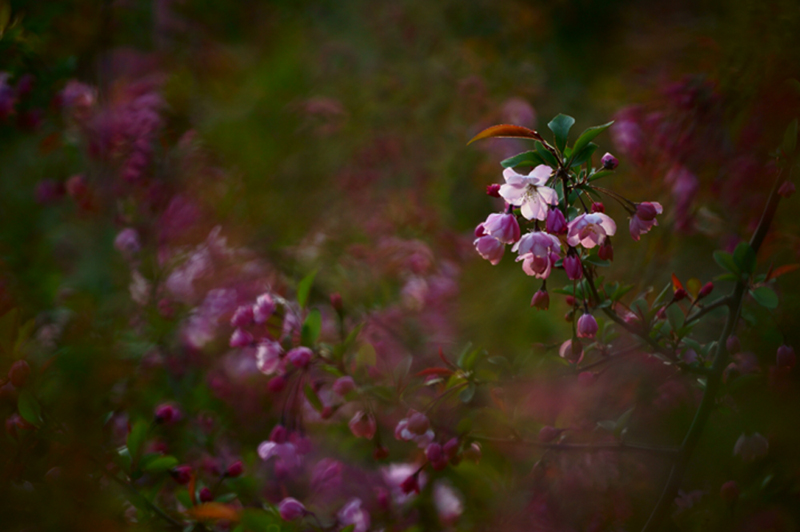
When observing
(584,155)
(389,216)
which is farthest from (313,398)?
(389,216)

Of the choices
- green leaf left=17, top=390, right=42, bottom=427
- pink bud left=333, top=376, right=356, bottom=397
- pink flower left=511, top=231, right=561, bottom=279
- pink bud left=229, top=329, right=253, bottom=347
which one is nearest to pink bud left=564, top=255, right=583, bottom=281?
pink flower left=511, top=231, right=561, bottom=279

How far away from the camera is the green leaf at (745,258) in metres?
0.42

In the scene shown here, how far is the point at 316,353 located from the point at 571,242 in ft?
1.04

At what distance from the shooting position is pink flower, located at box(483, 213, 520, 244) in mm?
390

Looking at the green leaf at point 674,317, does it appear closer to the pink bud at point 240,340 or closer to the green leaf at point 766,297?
the green leaf at point 766,297

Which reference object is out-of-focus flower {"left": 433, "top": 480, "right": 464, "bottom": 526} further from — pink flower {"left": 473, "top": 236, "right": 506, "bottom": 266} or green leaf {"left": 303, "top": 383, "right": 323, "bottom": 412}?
pink flower {"left": 473, "top": 236, "right": 506, "bottom": 266}

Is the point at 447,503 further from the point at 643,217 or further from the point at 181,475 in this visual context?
the point at 643,217

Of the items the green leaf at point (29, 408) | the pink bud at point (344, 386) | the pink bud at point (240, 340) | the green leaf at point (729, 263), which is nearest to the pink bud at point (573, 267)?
the green leaf at point (729, 263)

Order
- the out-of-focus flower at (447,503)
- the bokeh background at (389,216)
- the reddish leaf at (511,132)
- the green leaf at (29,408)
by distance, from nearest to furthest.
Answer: the reddish leaf at (511,132) < the green leaf at (29,408) < the bokeh background at (389,216) < the out-of-focus flower at (447,503)

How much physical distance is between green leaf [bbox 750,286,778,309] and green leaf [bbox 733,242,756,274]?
2 centimetres

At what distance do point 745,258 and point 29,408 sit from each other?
71 centimetres

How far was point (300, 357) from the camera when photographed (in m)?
0.51

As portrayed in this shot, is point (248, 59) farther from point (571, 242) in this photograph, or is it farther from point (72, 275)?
point (571, 242)

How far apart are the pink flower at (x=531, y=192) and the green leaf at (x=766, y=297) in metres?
0.21
